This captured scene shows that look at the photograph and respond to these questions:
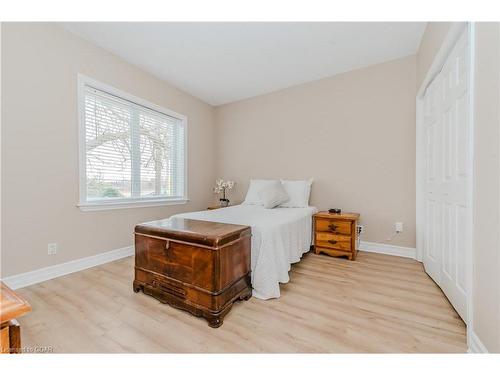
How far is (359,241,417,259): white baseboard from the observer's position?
2805 millimetres

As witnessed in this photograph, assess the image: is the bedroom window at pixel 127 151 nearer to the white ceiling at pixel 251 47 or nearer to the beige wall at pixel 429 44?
the white ceiling at pixel 251 47

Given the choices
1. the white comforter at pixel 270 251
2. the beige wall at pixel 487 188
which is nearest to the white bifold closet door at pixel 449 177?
the beige wall at pixel 487 188

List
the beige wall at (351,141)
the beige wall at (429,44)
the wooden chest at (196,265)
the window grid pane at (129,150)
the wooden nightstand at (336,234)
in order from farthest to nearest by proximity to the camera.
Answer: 1. the beige wall at (351,141)
2. the wooden nightstand at (336,234)
3. the window grid pane at (129,150)
4. the beige wall at (429,44)
5. the wooden chest at (196,265)

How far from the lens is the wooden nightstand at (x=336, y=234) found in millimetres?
2756

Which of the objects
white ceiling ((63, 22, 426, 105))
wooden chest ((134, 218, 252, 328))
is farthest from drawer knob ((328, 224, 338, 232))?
white ceiling ((63, 22, 426, 105))

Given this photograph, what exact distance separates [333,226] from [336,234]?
0.34ft

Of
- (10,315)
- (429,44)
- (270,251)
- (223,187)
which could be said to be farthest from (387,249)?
(10,315)

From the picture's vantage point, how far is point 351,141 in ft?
10.5

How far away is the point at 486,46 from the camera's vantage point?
114cm

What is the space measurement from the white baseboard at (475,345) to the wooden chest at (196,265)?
136 centimetres

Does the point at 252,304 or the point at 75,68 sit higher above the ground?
the point at 75,68

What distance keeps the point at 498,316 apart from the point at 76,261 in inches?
130
